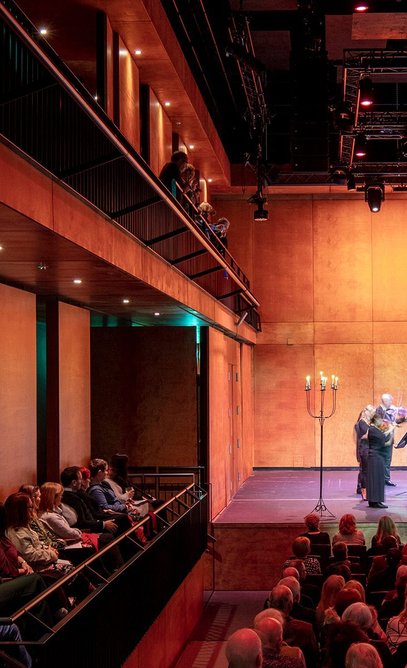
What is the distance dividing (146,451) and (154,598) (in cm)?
653

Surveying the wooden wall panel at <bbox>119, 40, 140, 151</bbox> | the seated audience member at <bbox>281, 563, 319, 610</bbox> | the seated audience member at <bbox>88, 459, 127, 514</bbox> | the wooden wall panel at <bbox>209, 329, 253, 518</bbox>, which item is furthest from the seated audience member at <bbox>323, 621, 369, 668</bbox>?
the wooden wall panel at <bbox>209, 329, 253, 518</bbox>

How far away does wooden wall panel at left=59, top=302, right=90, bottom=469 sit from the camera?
1341 cm

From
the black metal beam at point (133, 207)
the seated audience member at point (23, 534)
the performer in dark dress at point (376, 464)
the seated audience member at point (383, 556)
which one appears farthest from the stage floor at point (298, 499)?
the seated audience member at point (23, 534)

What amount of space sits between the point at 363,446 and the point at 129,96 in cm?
771

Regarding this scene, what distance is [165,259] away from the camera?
40.9 ft

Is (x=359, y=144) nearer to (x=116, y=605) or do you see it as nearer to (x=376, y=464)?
(x=376, y=464)

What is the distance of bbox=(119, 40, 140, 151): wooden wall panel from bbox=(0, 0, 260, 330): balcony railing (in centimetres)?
308

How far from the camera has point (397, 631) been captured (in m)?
7.79

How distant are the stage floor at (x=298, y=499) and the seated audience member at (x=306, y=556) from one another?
5094 millimetres

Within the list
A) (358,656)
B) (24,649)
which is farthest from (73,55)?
(358,656)

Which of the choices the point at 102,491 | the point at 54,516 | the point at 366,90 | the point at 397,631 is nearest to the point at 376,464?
the point at 366,90

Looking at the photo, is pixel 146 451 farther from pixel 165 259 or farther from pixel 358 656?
pixel 358 656

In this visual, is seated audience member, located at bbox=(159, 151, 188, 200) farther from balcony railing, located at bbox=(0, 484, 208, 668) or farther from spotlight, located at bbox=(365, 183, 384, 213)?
spotlight, located at bbox=(365, 183, 384, 213)

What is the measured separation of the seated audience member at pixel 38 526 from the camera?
984 centimetres
